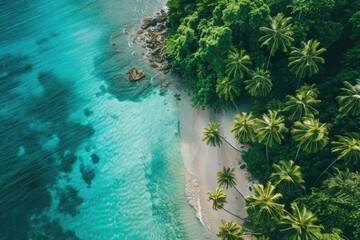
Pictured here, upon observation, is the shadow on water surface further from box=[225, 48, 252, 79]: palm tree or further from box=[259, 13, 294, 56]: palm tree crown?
box=[259, 13, 294, 56]: palm tree crown

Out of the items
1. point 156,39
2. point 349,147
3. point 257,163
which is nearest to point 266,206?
point 257,163

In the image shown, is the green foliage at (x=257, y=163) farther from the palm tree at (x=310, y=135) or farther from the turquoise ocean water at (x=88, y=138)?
the turquoise ocean water at (x=88, y=138)

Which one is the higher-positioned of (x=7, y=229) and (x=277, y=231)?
(x=277, y=231)

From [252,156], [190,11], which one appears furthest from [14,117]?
[252,156]

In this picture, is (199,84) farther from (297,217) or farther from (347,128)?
(297,217)

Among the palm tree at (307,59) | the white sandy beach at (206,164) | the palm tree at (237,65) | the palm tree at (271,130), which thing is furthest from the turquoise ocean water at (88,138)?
the palm tree at (307,59)

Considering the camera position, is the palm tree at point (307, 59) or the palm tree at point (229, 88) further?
the palm tree at point (229, 88)
